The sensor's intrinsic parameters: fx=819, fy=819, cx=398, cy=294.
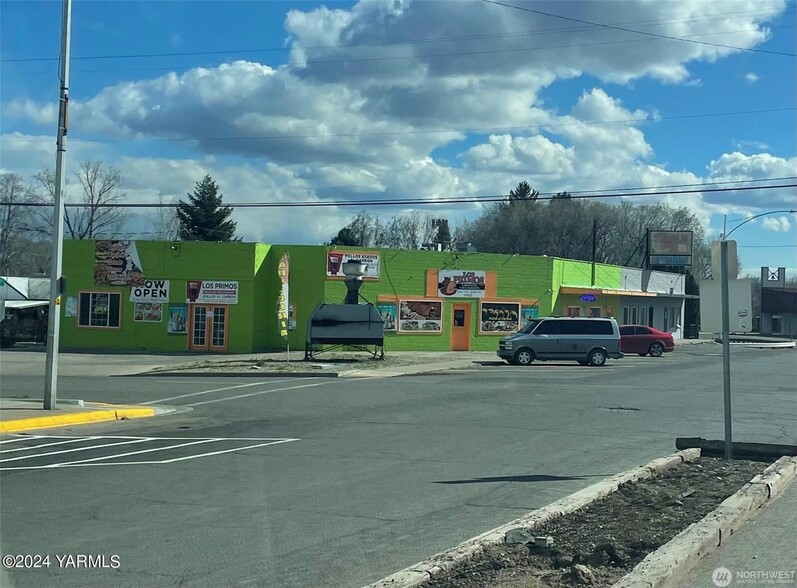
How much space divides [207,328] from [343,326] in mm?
8910

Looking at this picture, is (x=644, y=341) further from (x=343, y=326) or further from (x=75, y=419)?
(x=75, y=419)

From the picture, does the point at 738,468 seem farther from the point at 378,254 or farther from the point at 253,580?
the point at 378,254

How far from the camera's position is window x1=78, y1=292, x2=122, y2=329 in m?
38.7

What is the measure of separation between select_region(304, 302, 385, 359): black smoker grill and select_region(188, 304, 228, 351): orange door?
7.18 meters

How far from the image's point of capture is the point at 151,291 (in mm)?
38344

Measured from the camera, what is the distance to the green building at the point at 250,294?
38.0 m

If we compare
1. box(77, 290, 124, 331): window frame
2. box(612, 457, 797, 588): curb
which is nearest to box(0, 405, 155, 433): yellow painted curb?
box(612, 457, 797, 588): curb

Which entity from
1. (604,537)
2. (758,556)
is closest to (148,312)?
(604,537)

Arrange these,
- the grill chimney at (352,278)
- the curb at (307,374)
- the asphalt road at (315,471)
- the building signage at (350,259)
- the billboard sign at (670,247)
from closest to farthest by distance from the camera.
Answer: the asphalt road at (315,471)
the curb at (307,374)
the grill chimney at (352,278)
the building signage at (350,259)
the billboard sign at (670,247)

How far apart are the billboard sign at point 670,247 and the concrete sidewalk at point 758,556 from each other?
191 feet

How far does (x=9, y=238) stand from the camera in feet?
212

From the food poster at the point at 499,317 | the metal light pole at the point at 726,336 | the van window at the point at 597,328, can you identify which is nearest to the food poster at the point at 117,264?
the food poster at the point at 499,317

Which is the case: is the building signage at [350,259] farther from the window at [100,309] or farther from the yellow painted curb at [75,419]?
the yellow painted curb at [75,419]

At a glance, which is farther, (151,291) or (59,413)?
(151,291)
